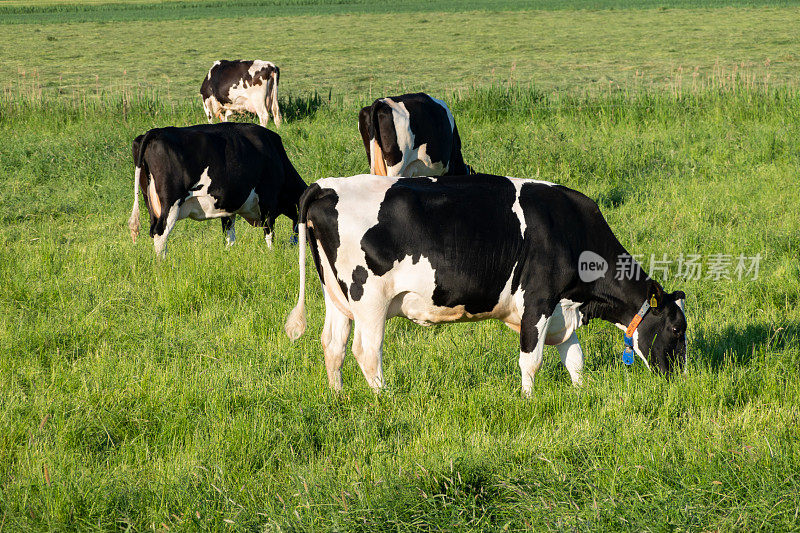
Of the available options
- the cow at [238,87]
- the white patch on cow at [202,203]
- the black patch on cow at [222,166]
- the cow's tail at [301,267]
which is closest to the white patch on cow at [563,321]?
the cow's tail at [301,267]

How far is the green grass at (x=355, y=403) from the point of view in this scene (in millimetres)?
3645

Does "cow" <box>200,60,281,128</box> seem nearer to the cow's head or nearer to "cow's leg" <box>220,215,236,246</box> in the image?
"cow's leg" <box>220,215,236,246</box>

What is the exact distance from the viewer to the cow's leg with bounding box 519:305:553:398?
508cm

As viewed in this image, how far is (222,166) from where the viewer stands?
336 inches

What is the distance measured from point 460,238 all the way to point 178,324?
2662 mm

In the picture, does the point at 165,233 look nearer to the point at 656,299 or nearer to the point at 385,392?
the point at 385,392

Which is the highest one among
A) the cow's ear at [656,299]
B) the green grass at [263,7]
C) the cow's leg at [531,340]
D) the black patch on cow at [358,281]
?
the green grass at [263,7]

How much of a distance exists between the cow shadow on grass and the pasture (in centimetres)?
3

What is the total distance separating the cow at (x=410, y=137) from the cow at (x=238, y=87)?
5.88 meters

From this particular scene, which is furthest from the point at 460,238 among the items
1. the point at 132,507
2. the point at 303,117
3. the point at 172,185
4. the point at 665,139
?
the point at 303,117

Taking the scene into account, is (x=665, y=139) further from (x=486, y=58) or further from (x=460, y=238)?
(x=486, y=58)

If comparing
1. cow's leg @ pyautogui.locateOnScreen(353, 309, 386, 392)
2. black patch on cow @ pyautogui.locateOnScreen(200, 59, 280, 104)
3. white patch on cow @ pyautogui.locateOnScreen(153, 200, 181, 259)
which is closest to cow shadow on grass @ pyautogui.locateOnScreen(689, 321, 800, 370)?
cow's leg @ pyautogui.locateOnScreen(353, 309, 386, 392)

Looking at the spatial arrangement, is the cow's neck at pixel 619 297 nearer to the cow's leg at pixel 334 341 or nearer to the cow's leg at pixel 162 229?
the cow's leg at pixel 334 341

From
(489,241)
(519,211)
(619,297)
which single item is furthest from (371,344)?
(619,297)
